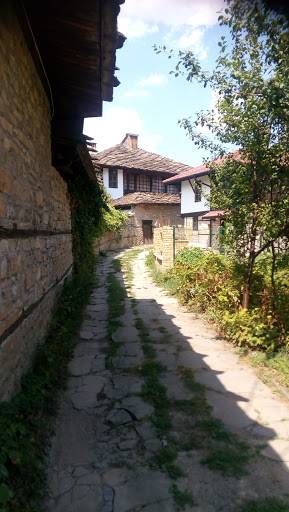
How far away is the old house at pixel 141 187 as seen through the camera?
24297 mm

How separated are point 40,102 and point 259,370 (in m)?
4.37

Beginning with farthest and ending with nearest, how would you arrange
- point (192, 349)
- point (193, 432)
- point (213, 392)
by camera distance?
point (192, 349) < point (213, 392) < point (193, 432)

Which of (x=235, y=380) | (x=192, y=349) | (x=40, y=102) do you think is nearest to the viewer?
(x=235, y=380)

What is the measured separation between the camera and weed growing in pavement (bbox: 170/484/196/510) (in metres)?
2.03

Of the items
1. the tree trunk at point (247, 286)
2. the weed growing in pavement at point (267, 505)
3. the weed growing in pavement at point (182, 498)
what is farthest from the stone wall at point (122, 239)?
the weed growing in pavement at point (267, 505)

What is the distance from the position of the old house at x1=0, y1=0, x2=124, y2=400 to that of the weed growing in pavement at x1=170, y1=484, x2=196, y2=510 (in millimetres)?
1436

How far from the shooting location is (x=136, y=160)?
92.6 feet

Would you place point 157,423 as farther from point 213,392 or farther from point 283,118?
point 283,118

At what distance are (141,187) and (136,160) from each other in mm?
2432

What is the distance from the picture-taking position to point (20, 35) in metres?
2.96

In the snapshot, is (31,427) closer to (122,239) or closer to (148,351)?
(148,351)

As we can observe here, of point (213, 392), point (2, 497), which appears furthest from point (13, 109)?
point (213, 392)

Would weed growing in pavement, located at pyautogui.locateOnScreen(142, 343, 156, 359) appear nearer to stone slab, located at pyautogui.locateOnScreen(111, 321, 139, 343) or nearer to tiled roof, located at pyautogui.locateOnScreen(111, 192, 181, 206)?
stone slab, located at pyautogui.locateOnScreen(111, 321, 139, 343)

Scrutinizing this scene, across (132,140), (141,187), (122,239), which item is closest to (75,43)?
(122,239)
